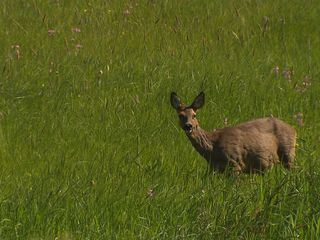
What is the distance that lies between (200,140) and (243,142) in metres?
0.44

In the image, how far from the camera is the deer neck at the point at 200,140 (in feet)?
23.2

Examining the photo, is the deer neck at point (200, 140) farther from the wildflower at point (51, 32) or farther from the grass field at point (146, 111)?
the wildflower at point (51, 32)

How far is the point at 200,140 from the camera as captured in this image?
710 centimetres

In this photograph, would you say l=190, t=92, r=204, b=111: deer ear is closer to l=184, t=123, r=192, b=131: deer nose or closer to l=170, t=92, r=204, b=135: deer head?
l=170, t=92, r=204, b=135: deer head

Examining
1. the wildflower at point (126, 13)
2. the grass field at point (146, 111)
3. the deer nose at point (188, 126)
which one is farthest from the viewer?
the wildflower at point (126, 13)

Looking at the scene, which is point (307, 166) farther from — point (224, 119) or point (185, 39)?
point (185, 39)

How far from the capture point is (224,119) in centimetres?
784

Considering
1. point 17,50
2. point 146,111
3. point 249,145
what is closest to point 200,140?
point 249,145

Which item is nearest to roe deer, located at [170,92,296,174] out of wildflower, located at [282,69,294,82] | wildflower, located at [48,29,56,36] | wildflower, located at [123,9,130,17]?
wildflower, located at [282,69,294,82]

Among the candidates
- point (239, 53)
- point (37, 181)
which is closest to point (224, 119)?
point (239, 53)

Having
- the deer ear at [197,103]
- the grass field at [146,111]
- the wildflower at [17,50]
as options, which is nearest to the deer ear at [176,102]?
the deer ear at [197,103]

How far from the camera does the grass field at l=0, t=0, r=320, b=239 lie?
519 cm

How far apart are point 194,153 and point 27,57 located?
239cm

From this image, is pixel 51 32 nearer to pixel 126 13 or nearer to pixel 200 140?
pixel 126 13
